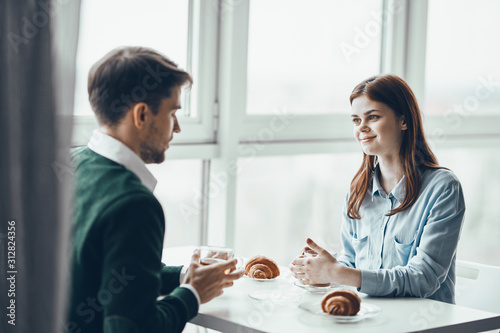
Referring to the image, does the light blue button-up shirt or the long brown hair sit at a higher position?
the long brown hair

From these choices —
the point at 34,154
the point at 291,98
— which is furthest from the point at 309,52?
the point at 34,154

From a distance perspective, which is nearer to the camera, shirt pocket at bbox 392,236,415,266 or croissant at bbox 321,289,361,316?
croissant at bbox 321,289,361,316

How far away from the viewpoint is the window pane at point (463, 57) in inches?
134

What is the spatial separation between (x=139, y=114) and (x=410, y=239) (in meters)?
0.95

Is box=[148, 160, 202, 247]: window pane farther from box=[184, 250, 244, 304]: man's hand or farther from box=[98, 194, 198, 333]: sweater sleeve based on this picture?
box=[98, 194, 198, 333]: sweater sleeve

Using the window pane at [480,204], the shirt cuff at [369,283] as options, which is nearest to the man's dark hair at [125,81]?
the shirt cuff at [369,283]

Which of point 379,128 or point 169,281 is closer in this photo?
point 169,281

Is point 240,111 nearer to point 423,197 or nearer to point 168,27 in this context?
point 168,27

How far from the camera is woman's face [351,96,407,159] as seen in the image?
2068 mm

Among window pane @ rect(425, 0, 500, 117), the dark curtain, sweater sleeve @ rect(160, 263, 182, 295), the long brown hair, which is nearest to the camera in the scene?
the dark curtain

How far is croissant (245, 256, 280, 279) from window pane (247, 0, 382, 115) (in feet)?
3.15

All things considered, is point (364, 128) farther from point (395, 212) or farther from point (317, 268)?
point (317, 268)

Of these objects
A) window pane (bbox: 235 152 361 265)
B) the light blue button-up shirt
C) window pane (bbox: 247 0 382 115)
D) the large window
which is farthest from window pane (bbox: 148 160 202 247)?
the light blue button-up shirt

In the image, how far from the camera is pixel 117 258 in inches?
49.3
